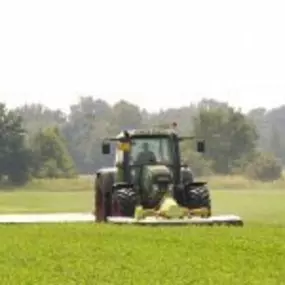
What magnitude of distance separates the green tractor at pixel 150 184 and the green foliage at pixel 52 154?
82.8 m

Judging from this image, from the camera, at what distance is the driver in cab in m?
25.2

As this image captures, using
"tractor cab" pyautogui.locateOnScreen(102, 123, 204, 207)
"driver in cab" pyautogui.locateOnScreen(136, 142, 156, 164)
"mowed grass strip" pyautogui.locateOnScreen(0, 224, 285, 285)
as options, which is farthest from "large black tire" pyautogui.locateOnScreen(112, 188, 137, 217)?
"mowed grass strip" pyautogui.locateOnScreen(0, 224, 285, 285)

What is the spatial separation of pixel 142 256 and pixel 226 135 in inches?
4422

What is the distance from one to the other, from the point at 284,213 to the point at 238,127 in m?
84.8

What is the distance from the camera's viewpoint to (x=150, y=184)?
2439 cm

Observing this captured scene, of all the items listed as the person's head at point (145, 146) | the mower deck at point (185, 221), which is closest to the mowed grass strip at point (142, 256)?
the mower deck at point (185, 221)

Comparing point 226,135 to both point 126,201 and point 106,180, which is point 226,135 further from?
point 126,201

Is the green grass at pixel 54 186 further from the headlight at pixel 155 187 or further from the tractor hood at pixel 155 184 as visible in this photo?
the headlight at pixel 155 187

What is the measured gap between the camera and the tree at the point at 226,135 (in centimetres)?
12588

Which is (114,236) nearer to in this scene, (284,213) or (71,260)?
(71,260)

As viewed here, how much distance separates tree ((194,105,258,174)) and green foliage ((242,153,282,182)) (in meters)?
3.30

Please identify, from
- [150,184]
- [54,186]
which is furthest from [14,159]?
[150,184]

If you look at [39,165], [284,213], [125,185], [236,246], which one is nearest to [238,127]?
[39,165]

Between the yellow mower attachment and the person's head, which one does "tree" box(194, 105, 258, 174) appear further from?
the yellow mower attachment
